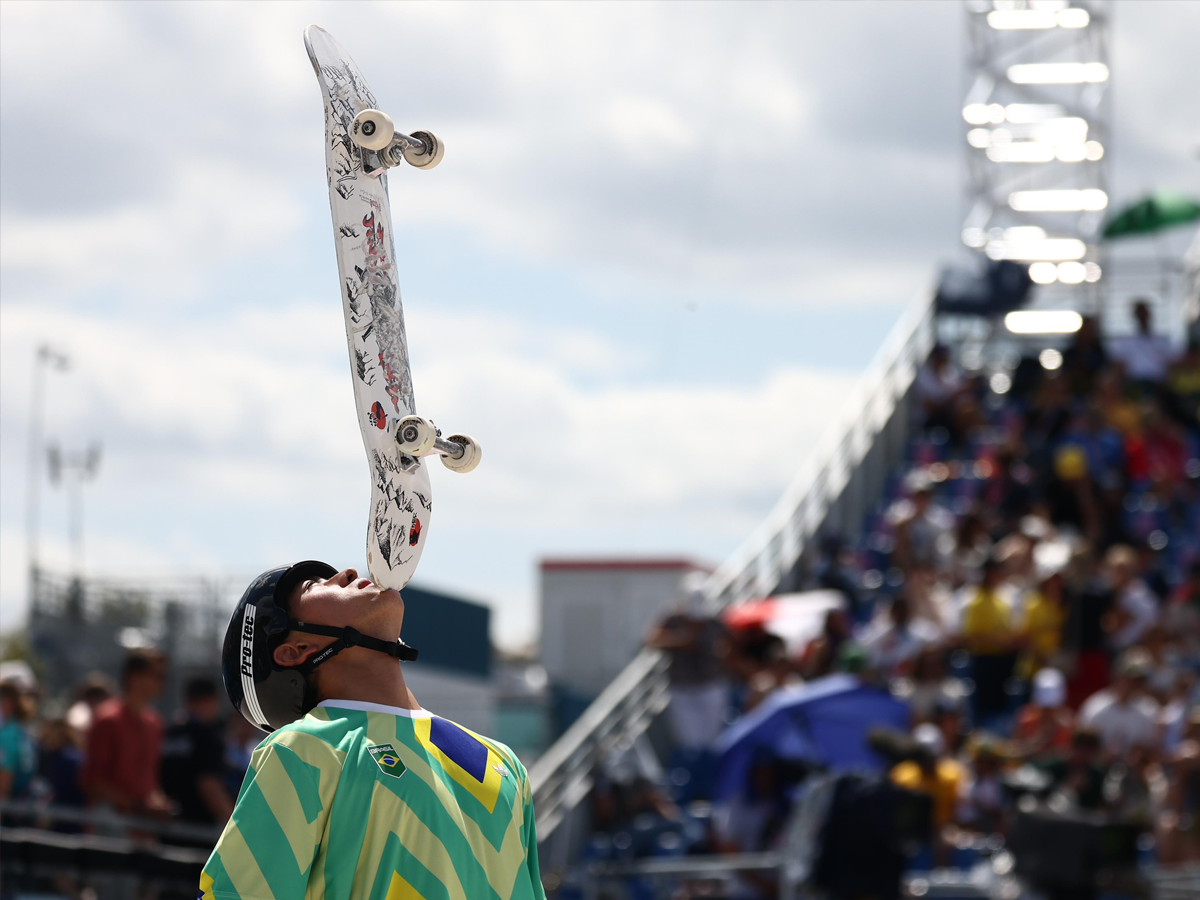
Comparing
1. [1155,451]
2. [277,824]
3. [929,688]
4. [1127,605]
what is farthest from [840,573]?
[277,824]

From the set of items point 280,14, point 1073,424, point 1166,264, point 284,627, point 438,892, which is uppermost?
point 1166,264

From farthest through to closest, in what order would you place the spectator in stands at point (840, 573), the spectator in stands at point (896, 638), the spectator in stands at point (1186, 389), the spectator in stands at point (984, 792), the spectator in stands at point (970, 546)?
the spectator in stands at point (1186, 389)
the spectator in stands at point (840, 573)
the spectator in stands at point (970, 546)
the spectator in stands at point (896, 638)
the spectator in stands at point (984, 792)

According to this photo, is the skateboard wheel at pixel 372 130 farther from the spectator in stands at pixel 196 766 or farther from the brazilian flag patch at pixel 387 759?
the spectator in stands at pixel 196 766

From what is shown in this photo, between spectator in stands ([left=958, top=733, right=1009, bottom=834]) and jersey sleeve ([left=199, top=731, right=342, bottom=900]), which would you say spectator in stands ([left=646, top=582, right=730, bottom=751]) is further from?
jersey sleeve ([left=199, top=731, right=342, bottom=900])

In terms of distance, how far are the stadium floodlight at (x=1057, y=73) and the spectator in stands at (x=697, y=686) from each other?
9.78m

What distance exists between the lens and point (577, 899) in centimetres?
1005

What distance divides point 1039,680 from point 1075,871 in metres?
2.69

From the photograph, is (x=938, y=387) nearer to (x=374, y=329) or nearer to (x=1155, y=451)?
(x=1155, y=451)

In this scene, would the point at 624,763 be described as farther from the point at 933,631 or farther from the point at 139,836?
the point at 139,836

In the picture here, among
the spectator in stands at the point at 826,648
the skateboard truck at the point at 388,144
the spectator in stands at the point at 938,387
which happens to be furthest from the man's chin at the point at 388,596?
the spectator in stands at the point at 938,387

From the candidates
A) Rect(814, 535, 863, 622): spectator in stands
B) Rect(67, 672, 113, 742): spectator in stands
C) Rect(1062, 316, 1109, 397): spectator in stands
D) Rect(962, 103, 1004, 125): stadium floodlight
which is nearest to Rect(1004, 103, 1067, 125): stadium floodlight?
Rect(962, 103, 1004, 125): stadium floodlight

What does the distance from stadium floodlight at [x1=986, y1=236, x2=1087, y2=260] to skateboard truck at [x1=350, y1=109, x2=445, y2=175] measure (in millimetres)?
17560

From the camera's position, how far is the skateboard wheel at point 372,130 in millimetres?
2584

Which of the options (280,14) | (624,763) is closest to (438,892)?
(280,14)
